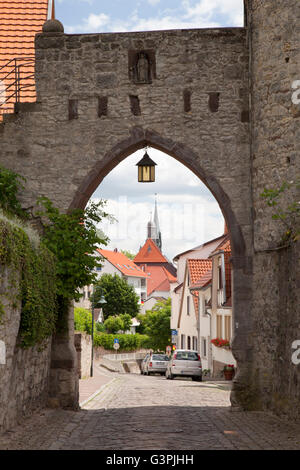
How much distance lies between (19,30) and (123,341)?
4395cm

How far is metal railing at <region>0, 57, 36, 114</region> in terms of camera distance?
1349cm

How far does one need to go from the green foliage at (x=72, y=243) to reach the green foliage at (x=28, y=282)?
2.96 feet

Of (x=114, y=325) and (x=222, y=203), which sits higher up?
(x=222, y=203)

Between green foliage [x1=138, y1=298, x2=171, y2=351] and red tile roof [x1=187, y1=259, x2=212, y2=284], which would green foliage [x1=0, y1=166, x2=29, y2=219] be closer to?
red tile roof [x1=187, y1=259, x2=212, y2=284]

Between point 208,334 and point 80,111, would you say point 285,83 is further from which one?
point 208,334

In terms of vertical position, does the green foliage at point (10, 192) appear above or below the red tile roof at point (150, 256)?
below

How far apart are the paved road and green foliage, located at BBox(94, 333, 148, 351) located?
4069 cm

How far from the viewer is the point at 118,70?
43.5 ft

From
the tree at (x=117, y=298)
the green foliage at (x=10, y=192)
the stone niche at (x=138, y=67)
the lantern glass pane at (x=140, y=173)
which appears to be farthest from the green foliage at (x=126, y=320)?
the stone niche at (x=138, y=67)

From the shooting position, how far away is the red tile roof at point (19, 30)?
584 inches

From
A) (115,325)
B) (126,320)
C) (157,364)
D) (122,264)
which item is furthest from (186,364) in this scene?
(122,264)

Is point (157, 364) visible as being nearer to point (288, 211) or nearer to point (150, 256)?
point (288, 211)

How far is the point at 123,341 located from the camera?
191 feet

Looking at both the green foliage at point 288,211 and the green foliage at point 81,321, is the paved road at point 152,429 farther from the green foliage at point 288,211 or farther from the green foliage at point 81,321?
the green foliage at point 81,321
